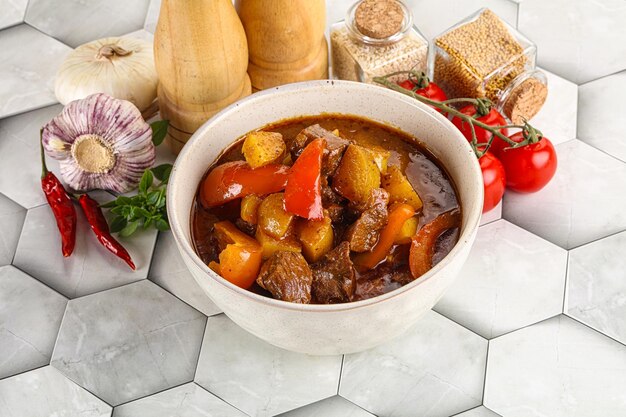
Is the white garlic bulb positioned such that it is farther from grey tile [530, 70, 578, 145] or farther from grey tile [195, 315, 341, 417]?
grey tile [530, 70, 578, 145]

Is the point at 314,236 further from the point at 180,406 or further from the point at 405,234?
the point at 180,406

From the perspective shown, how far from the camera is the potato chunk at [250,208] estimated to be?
2.18m

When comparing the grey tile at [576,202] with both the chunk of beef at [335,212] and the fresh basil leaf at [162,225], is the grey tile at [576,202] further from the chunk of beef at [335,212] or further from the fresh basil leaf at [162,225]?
the fresh basil leaf at [162,225]

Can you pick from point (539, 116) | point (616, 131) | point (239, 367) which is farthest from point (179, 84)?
point (616, 131)

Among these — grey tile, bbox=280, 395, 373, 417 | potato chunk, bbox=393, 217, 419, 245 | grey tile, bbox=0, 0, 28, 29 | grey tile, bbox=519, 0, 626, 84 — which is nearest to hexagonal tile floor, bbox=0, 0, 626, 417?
grey tile, bbox=280, 395, 373, 417

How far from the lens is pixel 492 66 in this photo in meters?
2.84

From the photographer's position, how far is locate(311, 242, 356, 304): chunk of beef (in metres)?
2.07

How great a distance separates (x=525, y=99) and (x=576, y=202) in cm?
39

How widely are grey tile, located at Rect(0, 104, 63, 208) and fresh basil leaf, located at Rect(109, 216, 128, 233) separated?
0.31 metres

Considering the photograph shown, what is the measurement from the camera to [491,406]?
222cm

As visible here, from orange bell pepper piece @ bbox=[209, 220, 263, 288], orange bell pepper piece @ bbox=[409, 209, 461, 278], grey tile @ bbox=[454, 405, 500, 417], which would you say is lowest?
grey tile @ bbox=[454, 405, 500, 417]

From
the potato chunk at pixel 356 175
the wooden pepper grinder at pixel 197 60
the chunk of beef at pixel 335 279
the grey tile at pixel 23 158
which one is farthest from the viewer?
the grey tile at pixel 23 158

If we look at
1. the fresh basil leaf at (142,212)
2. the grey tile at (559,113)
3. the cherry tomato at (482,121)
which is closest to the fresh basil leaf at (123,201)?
the fresh basil leaf at (142,212)

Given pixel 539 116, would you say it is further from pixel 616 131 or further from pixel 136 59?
pixel 136 59
